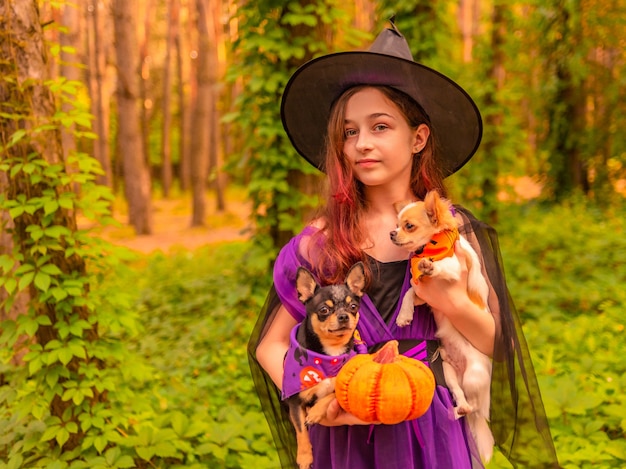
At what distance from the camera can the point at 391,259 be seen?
189 cm

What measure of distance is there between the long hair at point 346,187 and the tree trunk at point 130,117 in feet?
38.2

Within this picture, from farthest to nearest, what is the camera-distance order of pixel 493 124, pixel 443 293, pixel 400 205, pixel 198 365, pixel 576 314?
1. pixel 493 124
2. pixel 576 314
3. pixel 198 365
4. pixel 400 205
5. pixel 443 293

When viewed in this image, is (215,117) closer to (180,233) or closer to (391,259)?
(180,233)

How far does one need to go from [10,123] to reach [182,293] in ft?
18.9

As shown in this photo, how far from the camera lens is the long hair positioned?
6.08 feet

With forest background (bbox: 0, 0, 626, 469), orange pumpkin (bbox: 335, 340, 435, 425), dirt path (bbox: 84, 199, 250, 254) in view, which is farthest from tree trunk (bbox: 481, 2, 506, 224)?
orange pumpkin (bbox: 335, 340, 435, 425)

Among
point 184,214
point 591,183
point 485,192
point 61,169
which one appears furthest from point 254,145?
point 184,214

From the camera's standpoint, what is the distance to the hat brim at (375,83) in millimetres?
1844

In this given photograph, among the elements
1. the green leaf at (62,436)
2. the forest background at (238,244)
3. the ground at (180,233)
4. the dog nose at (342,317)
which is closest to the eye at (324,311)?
the dog nose at (342,317)

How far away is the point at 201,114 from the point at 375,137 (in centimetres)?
1369

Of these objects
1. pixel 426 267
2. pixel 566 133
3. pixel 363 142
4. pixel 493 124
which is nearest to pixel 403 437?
pixel 426 267

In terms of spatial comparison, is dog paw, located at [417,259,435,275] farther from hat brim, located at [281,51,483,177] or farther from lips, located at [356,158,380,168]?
hat brim, located at [281,51,483,177]

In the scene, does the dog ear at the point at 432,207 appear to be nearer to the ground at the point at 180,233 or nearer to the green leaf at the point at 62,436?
the green leaf at the point at 62,436

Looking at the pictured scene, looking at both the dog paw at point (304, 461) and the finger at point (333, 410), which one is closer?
the finger at point (333, 410)
